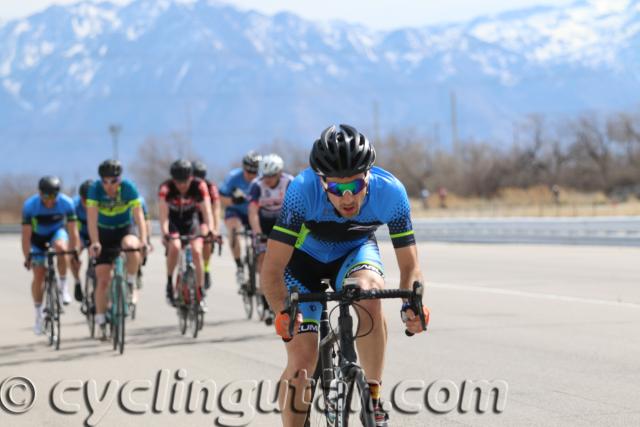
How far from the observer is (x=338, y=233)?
6.55 m

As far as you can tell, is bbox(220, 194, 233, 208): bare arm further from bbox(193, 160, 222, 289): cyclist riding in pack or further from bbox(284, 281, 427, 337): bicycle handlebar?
bbox(284, 281, 427, 337): bicycle handlebar

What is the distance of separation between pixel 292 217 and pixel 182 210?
24.6 ft

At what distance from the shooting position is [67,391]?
962 cm

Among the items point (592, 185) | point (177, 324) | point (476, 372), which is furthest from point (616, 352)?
point (592, 185)

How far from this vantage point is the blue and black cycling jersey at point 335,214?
6.30 metres

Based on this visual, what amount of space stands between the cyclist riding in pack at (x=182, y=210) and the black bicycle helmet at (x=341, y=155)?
739 centimetres

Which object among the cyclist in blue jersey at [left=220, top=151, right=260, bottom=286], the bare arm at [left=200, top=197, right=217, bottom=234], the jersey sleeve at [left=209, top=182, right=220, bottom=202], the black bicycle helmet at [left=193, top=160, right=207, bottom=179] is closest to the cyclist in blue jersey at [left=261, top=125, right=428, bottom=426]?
the bare arm at [left=200, top=197, right=217, bottom=234]

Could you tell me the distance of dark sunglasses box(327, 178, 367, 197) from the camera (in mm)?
6090

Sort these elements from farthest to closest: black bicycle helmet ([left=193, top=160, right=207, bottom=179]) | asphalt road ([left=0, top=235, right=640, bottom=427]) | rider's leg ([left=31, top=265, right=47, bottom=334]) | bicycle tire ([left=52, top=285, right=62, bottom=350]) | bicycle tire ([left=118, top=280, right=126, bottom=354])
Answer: black bicycle helmet ([left=193, top=160, right=207, bottom=179]), rider's leg ([left=31, top=265, right=47, bottom=334]), bicycle tire ([left=52, top=285, right=62, bottom=350]), bicycle tire ([left=118, top=280, right=126, bottom=354]), asphalt road ([left=0, top=235, right=640, bottom=427])

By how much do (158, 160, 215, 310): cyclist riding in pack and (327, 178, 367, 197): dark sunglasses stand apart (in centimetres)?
727

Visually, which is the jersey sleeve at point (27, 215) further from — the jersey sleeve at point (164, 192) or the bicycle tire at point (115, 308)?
the bicycle tire at point (115, 308)

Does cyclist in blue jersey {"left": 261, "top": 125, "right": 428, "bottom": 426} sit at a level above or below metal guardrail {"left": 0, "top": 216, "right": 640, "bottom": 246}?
above

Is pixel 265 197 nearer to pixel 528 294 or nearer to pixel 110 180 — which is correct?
pixel 110 180

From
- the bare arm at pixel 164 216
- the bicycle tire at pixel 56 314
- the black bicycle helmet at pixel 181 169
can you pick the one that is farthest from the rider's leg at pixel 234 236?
the bicycle tire at pixel 56 314
